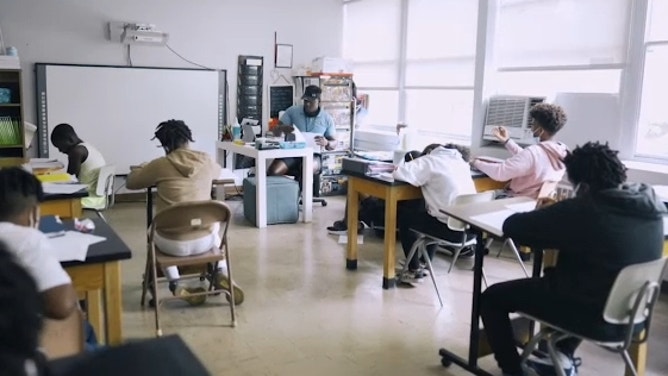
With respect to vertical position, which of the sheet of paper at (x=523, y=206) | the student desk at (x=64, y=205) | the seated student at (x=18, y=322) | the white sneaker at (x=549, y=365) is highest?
the seated student at (x=18, y=322)

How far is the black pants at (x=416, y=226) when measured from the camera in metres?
3.73

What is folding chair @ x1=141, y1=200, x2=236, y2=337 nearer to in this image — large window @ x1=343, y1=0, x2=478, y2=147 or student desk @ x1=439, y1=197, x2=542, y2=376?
student desk @ x1=439, y1=197, x2=542, y2=376

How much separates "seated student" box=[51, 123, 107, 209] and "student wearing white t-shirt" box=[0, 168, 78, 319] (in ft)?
8.78

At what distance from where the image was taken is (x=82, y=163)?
4.59 m

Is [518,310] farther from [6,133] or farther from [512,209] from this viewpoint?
[6,133]

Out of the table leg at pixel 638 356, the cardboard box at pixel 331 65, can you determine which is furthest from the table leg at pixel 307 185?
the table leg at pixel 638 356

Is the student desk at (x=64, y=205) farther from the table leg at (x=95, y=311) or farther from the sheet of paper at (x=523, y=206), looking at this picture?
the sheet of paper at (x=523, y=206)

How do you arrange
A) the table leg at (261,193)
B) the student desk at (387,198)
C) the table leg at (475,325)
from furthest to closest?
the table leg at (261,193)
the student desk at (387,198)
the table leg at (475,325)

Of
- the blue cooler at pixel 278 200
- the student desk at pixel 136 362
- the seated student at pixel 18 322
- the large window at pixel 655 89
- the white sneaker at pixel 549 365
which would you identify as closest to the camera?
the seated student at pixel 18 322

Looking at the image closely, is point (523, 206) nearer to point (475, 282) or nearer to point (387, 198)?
point (475, 282)

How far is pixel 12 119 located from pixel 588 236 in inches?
209

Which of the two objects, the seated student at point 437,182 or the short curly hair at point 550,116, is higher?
the short curly hair at point 550,116

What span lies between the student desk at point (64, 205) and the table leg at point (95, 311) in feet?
3.37

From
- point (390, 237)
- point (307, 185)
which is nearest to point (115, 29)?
point (307, 185)
